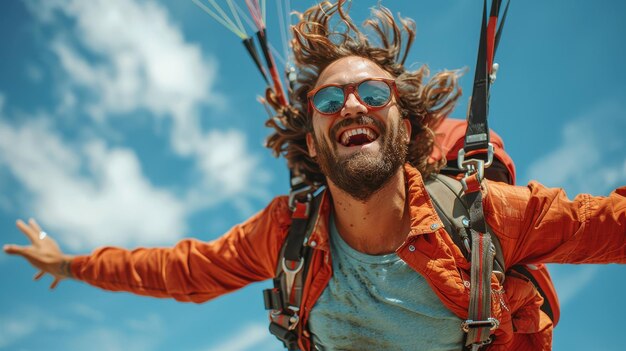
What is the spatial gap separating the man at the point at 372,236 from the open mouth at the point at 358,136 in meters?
0.01

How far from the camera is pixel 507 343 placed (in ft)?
16.0

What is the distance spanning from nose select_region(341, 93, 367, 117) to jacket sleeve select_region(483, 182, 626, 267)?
1.32 metres

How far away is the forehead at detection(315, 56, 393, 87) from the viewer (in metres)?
5.43

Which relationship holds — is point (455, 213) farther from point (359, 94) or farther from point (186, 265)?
point (186, 265)

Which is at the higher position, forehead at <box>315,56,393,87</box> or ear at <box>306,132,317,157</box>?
forehead at <box>315,56,393,87</box>

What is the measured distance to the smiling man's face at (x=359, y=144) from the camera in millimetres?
4949

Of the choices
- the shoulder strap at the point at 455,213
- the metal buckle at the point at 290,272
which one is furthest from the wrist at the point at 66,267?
the shoulder strap at the point at 455,213

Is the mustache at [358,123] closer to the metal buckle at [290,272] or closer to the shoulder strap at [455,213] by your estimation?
the shoulder strap at [455,213]

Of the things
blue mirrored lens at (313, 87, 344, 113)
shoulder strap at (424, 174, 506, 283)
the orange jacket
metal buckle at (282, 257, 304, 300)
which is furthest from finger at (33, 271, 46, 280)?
shoulder strap at (424, 174, 506, 283)

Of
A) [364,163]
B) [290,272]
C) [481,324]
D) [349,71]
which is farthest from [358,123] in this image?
[481,324]

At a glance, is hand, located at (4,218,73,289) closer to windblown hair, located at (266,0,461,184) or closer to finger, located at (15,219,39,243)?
finger, located at (15,219,39,243)

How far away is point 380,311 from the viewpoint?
15.7 feet

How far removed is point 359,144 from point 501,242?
1517 mm

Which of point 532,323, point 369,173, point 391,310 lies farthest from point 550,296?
point 369,173
